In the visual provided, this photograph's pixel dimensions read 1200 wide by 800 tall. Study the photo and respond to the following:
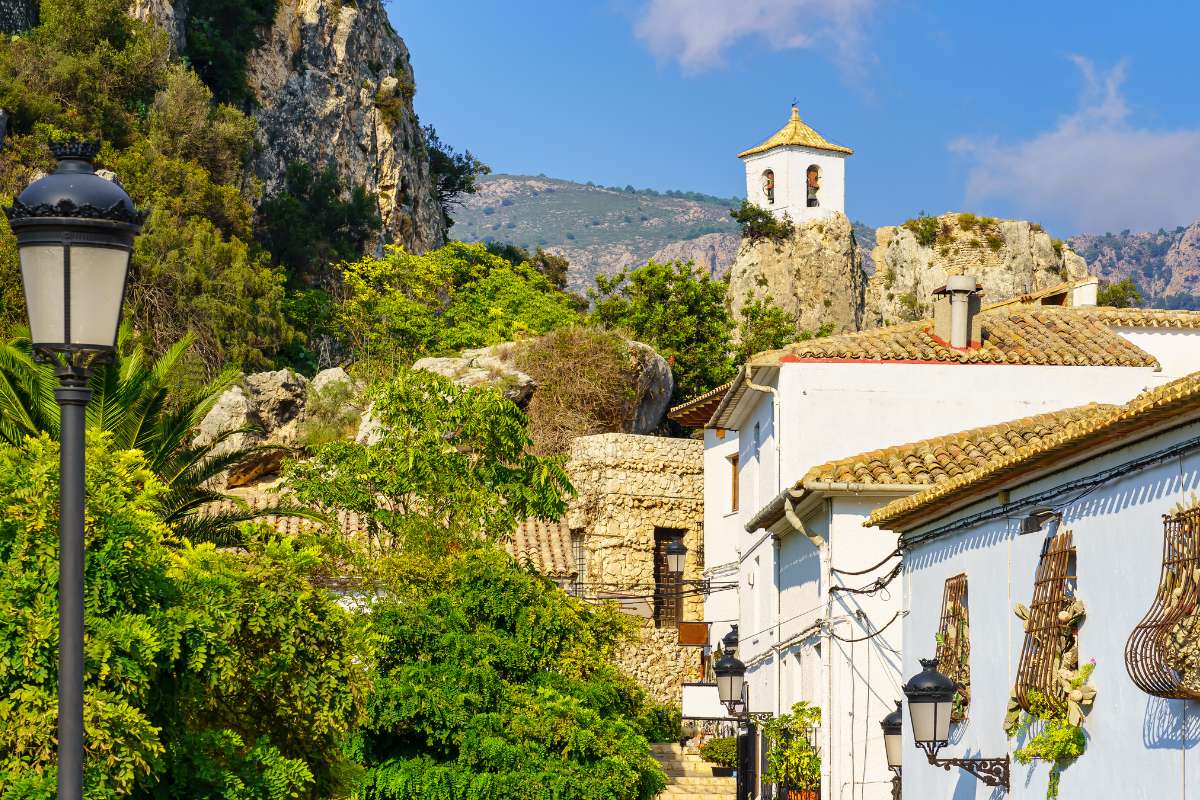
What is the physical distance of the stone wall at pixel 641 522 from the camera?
34.2 m

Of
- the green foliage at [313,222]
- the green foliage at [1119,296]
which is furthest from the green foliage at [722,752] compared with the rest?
the green foliage at [1119,296]

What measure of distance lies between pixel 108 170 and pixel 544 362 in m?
12.4

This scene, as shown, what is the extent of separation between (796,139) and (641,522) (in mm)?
50381

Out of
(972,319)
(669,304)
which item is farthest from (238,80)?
(972,319)

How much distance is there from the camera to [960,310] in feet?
79.0

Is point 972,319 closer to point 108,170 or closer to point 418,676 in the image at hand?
point 418,676

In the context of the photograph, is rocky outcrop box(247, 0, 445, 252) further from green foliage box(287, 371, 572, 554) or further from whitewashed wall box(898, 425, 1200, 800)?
whitewashed wall box(898, 425, 1200, 800)

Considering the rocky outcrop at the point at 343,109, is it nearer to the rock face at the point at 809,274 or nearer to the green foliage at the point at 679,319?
the green foliage at the point at 679,319

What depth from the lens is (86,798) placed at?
910 cm

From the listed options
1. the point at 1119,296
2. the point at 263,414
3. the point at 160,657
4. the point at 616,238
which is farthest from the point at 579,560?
the point at 616,238

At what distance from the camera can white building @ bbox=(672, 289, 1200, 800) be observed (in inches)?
773

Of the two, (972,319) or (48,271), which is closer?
(48,271)

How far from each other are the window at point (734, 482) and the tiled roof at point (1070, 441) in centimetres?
1629

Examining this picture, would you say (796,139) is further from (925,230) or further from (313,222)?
(313,222)
